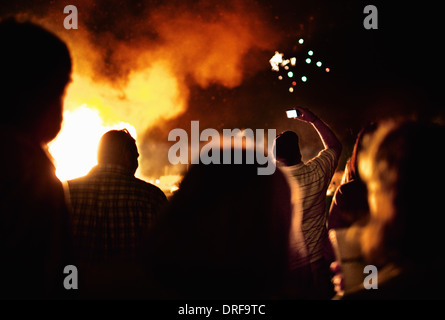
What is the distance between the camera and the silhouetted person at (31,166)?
1037mm

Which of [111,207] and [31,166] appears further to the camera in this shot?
[111,207]

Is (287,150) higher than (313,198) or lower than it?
higher

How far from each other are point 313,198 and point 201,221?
2.07m

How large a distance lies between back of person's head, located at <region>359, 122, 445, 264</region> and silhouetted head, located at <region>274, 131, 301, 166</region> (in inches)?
63.4

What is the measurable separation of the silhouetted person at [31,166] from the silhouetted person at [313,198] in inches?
74.7

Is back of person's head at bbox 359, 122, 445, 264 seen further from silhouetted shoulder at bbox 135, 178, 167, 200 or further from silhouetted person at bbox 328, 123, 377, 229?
silhouetted shoulder at bbox 135, 178, 167, 200

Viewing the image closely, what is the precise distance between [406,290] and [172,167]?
39.4 feet

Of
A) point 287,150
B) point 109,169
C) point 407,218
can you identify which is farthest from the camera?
point 287,150

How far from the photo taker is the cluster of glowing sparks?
7070mm

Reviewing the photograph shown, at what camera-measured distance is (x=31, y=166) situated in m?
1.12

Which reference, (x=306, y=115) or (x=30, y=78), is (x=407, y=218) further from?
(x=306, y=115)

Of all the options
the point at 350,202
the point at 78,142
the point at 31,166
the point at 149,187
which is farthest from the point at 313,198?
the point at 78,142

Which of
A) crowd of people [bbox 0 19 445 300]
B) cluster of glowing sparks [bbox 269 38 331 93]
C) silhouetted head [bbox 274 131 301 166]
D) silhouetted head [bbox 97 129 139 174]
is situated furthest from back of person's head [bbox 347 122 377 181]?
cluster of glowing sparks [bbox 269 38 331 93]

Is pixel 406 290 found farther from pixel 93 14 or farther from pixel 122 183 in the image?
pixel 93 14
